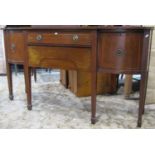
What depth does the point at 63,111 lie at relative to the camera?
1.92 metres

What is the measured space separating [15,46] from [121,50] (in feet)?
3.13

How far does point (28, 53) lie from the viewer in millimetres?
1765

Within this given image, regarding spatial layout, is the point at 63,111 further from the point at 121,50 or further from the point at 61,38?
the point at 121,50

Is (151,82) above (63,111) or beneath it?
above

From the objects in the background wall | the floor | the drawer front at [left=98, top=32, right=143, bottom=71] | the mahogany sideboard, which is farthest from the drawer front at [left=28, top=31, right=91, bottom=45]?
the background wall

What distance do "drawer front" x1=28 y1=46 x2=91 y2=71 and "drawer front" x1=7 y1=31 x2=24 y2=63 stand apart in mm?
128

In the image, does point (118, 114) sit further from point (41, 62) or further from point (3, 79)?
point (3, 79)

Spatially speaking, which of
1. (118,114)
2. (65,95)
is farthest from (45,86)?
(118,114)

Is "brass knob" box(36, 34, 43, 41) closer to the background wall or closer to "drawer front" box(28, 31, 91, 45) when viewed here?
"drawer front" box(28, 31, 91, 45)

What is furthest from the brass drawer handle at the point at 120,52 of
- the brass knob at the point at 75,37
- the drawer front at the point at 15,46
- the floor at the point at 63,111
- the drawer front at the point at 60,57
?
the drawer front at the point at 15,46

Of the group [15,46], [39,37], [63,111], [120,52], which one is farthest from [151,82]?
[15,46]

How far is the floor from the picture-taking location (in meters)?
1.67
